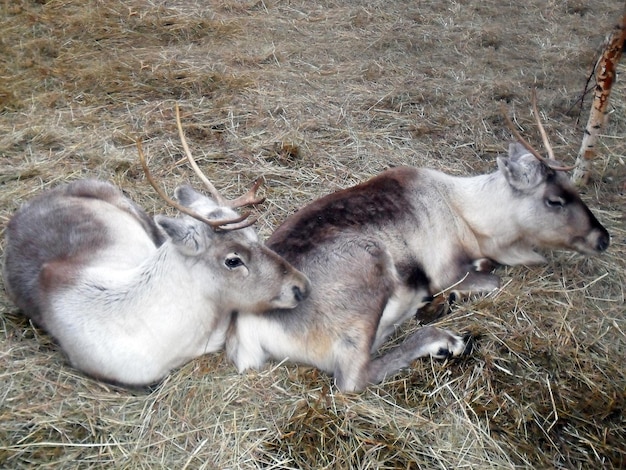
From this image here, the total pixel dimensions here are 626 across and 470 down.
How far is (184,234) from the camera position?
10.8ft

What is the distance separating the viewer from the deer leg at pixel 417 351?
3.57 metres

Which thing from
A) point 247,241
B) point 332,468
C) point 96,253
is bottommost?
point 332,468

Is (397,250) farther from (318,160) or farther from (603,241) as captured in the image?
(318,160)

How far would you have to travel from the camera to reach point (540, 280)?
165 inches

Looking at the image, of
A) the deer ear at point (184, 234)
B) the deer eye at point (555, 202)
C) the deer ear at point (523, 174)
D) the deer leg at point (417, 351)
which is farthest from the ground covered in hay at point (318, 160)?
the deer ear at point (184, 234)

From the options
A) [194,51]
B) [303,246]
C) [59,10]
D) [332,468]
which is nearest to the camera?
[332,468]

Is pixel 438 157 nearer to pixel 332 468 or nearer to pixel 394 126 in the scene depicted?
pixel 394 126

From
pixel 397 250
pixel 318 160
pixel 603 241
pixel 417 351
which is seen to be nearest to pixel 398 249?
pixel 397 250

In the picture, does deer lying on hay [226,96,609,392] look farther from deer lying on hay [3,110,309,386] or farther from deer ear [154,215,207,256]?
deer ear [154,215,207,256]

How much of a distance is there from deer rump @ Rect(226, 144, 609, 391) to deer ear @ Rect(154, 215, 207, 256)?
1.62ft

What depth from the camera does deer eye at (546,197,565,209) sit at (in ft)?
13.8

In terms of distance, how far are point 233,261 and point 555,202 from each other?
2138mm

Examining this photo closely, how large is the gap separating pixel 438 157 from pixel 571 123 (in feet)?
4.40

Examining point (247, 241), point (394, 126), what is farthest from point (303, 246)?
point (394, 126)
